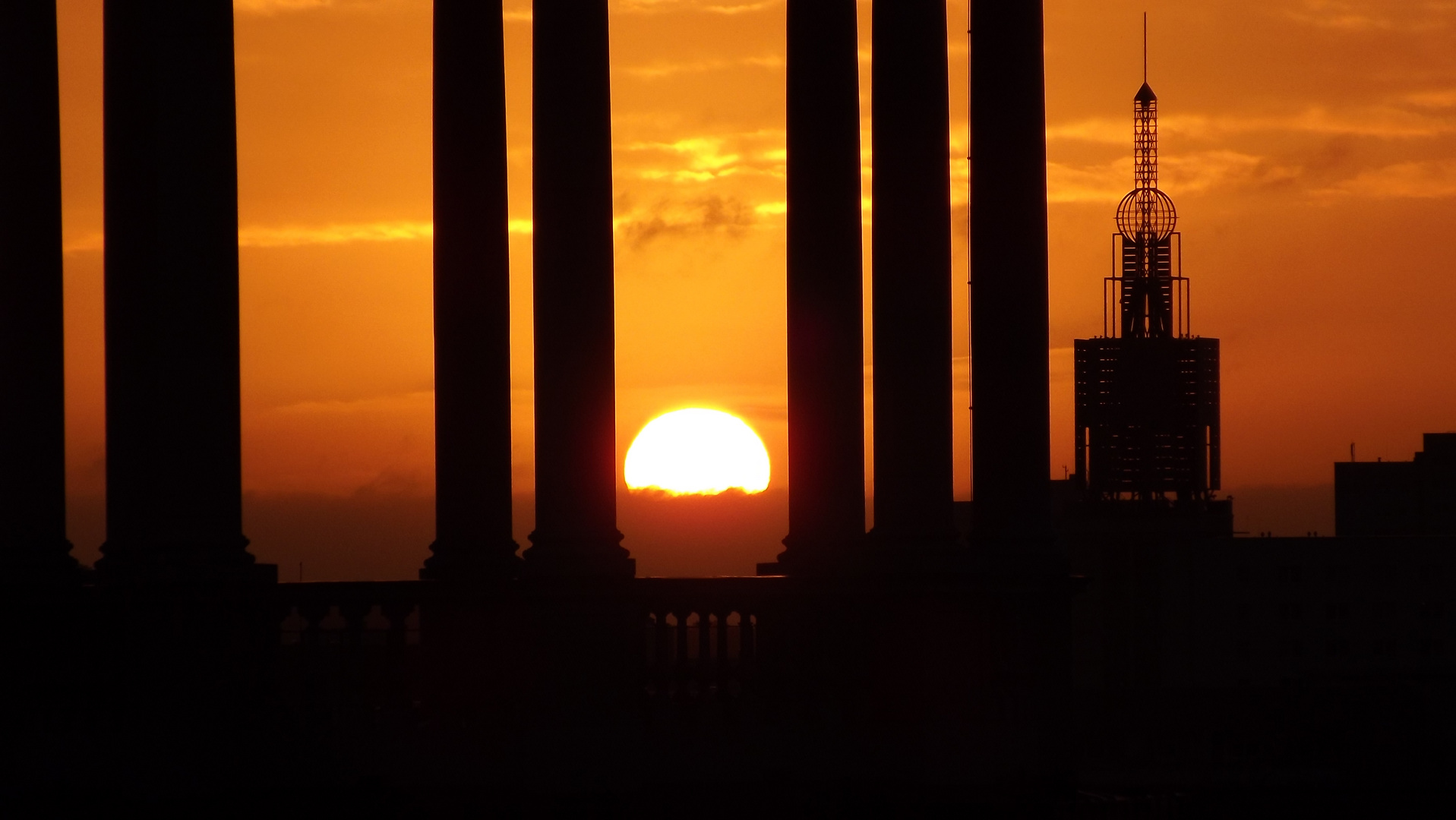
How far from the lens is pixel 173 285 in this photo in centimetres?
18812

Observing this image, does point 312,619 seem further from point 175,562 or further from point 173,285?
point 173,285

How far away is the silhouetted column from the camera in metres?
188

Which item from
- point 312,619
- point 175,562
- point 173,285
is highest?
point 173,285

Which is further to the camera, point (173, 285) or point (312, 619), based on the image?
point (312, 619)

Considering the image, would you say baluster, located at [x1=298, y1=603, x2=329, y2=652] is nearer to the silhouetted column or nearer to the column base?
the column base

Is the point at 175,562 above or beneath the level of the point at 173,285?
beneath

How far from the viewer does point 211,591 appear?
18950cm

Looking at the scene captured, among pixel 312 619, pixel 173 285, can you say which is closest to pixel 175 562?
pixel 312 619

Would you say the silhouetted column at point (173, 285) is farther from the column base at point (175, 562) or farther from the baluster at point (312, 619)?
the baluster at point (312, 619)

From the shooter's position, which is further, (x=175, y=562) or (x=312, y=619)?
(x=312, y=619)

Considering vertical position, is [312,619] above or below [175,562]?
below

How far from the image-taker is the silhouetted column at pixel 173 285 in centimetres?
18800

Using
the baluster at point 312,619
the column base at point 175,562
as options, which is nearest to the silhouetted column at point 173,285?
the column base at point 175,562

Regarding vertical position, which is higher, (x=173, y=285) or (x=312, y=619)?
(x=173, y=285)
